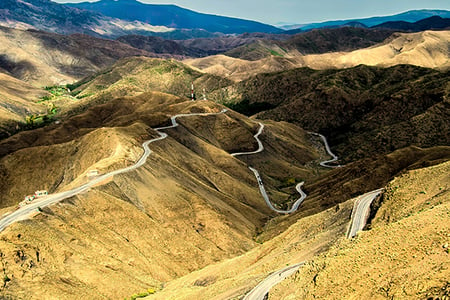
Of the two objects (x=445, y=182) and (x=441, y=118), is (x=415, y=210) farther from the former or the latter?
(x=441, y=118)

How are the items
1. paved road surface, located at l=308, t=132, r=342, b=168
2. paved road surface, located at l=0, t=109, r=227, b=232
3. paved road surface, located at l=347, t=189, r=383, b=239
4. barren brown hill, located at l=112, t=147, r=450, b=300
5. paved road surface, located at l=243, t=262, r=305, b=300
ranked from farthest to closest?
paved road surface, located at l=308, t=132, r=342, b=168 → paved road surface, located at l=0, t=109, r=227, b=232 → paved road surface, located at l=347, t=189, r=383, b=239 → paved road surface, located at l=243, t=262, r=305, b=300 → barren brown hill, located at l=112, t=147, r=450, b=300

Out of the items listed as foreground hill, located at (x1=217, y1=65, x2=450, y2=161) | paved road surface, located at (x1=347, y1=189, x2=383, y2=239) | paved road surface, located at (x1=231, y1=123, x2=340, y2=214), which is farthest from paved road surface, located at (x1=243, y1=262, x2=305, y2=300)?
foreground hill, located at (x1=217, y1=65, x2=450, y2=161)

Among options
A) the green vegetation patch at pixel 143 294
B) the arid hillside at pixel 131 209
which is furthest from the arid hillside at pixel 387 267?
the arid hillside at pixel 131 209

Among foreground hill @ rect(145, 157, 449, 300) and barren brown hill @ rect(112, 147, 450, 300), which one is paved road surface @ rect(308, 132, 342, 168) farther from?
foreground hill @ rect(145, 157, 449, 300)

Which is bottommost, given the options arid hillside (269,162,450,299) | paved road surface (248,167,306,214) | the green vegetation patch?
paved road surface (248,167,306,214)

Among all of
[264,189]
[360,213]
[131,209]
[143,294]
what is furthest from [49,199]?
[264,189]

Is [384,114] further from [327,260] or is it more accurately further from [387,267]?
[387,267]

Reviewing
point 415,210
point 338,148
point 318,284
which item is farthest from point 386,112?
point 318,284
